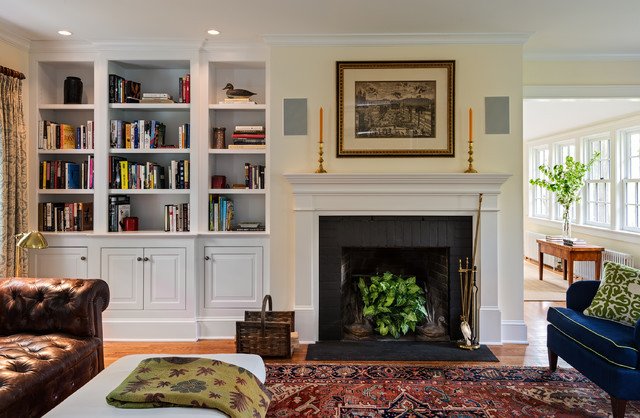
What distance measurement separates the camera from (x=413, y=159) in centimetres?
399

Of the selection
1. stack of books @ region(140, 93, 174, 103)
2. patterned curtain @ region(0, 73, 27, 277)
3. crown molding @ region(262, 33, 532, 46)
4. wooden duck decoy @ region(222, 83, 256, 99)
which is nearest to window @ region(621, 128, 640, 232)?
crown molding @ region(262, 33, 532, 46)

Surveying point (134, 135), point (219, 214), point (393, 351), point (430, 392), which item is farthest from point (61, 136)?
point (430, 392)

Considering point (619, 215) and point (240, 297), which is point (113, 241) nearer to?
point (240, 297)

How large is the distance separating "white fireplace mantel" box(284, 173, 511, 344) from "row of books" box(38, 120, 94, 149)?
1.84 meters

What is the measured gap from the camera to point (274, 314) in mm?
3867

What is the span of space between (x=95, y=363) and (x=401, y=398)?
186cm

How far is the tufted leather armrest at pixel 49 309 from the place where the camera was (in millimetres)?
2848

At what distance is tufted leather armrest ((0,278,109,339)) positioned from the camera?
2.85 m

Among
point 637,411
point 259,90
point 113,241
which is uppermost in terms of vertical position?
point 259,90

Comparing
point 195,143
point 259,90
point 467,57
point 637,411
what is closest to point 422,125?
point 467,57

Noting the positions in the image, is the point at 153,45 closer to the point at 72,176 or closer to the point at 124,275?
the point at 72,176

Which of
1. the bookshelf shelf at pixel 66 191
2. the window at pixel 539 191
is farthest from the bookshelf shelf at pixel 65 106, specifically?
the window at pixel 539 191

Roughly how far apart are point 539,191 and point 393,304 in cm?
628

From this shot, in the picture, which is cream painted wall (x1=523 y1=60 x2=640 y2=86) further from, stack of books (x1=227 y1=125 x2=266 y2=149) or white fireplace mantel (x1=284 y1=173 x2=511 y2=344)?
stack of books (x1=227 y1=125 x2=266 y2=149)
